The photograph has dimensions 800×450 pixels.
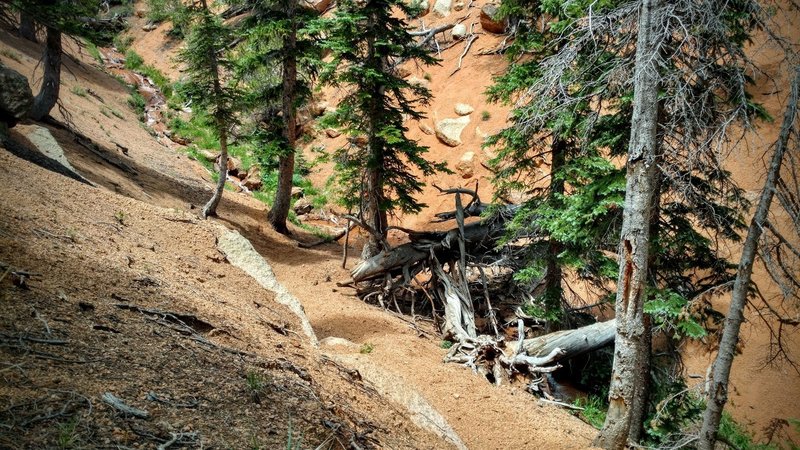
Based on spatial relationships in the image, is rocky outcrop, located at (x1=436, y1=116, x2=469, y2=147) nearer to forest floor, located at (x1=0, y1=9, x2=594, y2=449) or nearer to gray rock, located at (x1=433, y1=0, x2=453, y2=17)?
gray rock, located at (x1=433, y1=0, x2=453, y2=17)

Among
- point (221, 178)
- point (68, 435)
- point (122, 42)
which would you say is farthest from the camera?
point (122, 42)

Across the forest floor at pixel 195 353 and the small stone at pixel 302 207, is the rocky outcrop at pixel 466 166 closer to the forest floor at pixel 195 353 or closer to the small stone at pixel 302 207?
the small stone at pixel 302 207

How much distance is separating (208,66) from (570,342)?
1141cm

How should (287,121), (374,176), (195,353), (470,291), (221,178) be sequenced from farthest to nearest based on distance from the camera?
(287,121) < (221,178) < (374,176) < (470,291) < (195,353)

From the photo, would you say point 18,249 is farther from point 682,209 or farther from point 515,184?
point 682,209

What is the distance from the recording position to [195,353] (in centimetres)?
451

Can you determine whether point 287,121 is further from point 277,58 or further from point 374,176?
point 374,176

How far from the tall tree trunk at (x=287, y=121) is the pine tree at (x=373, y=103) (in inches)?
81.0

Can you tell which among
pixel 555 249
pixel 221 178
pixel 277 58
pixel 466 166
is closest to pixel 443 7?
pixel 466 166

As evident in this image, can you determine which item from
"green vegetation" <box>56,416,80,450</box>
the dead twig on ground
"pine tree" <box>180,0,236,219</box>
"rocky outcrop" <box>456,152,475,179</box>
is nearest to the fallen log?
the dead twig on ground

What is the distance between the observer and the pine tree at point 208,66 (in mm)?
13289

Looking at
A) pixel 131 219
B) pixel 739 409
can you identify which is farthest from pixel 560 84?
pixel 739 409

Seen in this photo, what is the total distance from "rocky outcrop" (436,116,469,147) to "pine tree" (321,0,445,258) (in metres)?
9.10

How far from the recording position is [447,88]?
2528 cm
